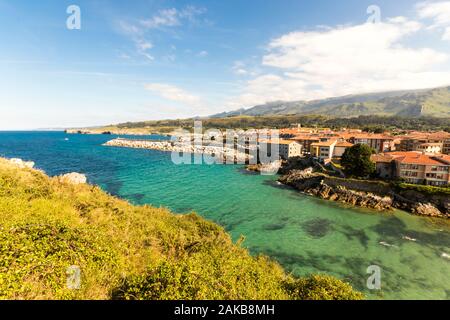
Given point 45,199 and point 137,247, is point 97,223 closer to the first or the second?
point 137,247

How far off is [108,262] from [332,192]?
1802 inches

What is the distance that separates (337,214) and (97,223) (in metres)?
36.2

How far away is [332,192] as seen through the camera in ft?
153

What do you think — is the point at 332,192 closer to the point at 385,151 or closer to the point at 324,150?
the point at 324,150

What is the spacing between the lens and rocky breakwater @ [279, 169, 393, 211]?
4222cm

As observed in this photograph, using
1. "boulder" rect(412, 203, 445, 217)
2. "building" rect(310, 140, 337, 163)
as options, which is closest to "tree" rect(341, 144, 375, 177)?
"boulder" rect(412, 203, 445, 217)

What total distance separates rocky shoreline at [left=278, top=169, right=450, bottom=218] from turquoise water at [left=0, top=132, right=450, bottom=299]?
2.93 meters

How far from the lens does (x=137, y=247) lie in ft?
44.4

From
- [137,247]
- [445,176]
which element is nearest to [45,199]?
[137,247]

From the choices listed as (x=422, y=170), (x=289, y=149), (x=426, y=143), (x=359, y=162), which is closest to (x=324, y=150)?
(x=289, y=149)

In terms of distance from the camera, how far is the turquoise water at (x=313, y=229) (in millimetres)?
22906

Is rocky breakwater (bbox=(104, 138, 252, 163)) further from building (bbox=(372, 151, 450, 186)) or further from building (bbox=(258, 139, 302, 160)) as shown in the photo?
building (bbox=(372, 151, 450, 186))
